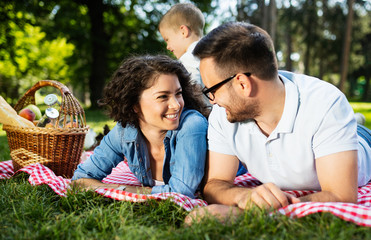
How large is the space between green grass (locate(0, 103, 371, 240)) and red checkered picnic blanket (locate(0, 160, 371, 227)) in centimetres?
4

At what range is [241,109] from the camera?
94.5 inches

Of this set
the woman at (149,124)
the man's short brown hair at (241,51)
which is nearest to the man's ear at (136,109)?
the woman at (149,124)

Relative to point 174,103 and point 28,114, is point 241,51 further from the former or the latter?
point 28,114

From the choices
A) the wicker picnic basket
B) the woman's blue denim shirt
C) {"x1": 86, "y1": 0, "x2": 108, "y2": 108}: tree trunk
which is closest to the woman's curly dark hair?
the woman's blue denim shirt

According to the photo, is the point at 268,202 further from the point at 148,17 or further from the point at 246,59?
the point at 148,17

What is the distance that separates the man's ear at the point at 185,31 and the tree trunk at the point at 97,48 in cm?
1042

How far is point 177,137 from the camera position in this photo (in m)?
2.92

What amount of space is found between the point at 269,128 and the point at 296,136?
0.24 meters

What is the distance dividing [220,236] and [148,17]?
13.8 meters

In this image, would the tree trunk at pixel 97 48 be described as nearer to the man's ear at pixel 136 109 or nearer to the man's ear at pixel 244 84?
the man's ear at pixel 136 109

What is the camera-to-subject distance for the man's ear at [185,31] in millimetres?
5109

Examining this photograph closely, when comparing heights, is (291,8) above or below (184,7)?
above

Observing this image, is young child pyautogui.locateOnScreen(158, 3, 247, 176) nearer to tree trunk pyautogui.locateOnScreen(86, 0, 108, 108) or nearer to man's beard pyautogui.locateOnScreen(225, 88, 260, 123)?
man's beard pyautogui.locateOnScreen(225, 88, 260, 123)

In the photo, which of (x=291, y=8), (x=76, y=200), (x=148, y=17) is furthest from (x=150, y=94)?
(x=291, y=8)
